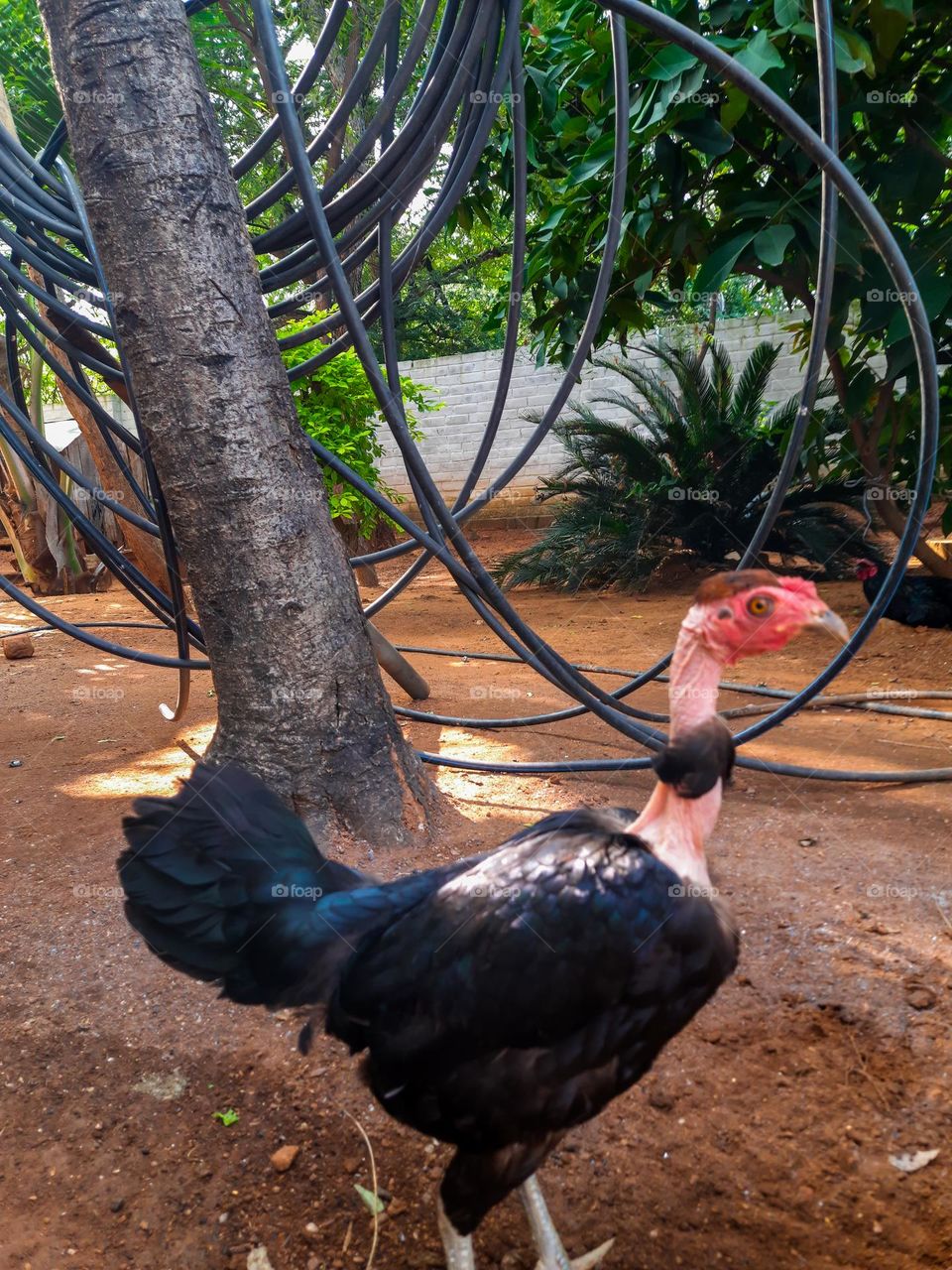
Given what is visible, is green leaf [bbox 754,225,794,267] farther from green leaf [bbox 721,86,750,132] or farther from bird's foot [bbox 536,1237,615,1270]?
bird's foot [bbox 536,1237,615,1270]

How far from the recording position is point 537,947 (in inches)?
57.8

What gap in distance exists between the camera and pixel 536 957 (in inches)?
57.8

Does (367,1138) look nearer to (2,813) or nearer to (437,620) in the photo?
(2,813)

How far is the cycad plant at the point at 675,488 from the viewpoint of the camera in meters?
8.14

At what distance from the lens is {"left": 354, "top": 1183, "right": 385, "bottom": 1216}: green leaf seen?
1794 mm

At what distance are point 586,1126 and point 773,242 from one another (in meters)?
Result: 3.19

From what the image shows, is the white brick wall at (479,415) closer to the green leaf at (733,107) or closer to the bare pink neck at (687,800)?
the green leaf at (733,107)

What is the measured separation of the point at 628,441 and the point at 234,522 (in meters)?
6.66

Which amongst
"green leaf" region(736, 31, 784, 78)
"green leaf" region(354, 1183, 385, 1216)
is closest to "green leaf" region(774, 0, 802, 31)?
"green leaf" region(736, 31, 784, 78)

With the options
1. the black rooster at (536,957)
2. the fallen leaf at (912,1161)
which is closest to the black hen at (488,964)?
the black rooster at (536,957)

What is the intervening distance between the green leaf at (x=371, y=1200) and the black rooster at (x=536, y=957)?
24 cm

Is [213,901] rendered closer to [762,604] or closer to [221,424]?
[762,604]

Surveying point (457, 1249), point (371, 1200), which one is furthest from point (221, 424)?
point (457, 1249)

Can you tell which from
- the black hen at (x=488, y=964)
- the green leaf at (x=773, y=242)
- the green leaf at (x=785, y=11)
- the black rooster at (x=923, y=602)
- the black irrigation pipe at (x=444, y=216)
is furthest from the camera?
the black rooster at (x=923, y=602)
